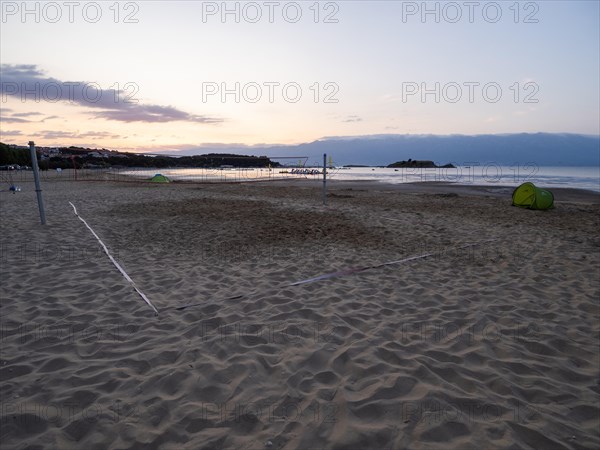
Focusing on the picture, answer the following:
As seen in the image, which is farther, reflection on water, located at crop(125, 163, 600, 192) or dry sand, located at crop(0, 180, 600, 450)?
reflection on water, located at crop(125, 163, 600, 192)

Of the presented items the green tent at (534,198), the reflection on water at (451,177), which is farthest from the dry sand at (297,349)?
the reflection on water at (451,177)

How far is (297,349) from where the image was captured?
122 inches

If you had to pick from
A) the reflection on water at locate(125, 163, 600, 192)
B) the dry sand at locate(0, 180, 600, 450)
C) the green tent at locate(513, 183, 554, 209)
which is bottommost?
the dry sand at locate(0, 180, 600, 450)

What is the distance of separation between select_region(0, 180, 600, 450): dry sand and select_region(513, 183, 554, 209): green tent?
712 cm

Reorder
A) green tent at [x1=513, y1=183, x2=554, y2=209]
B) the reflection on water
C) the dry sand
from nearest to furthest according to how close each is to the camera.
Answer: the dry sand → green tent at [x1=513, y1=183, x2=554, y2=209] → the reflection on water

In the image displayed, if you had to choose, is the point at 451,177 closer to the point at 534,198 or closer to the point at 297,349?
the point at 534,198

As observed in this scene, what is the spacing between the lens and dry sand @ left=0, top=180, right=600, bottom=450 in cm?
219

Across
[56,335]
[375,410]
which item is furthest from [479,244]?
[56,335]

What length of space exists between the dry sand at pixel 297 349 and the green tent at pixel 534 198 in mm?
7119

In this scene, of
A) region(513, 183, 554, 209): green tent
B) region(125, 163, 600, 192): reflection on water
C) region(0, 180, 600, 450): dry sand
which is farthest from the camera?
region(125, 163, 600, 192): reflection on water

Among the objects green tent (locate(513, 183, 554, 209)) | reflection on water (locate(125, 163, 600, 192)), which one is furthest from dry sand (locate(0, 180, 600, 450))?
reflection on water (locate(125, 163, 600, 192))

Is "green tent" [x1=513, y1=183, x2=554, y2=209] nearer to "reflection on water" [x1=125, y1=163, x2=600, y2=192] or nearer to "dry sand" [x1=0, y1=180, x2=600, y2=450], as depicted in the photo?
"dry sand" [x1=0, y1=180, x2=600, y2=450]

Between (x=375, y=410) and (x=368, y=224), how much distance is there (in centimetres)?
727

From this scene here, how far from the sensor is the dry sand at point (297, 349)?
2.19 metres
